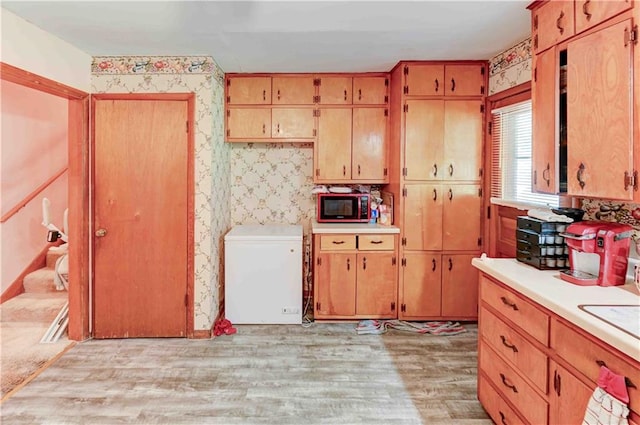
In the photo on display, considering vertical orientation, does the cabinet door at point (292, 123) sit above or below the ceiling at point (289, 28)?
below

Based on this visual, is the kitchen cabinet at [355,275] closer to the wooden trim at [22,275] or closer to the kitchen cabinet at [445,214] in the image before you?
the kitchen cabinet at [445,214]

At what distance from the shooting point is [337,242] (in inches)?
144

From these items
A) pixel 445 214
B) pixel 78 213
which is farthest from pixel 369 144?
pixel 78 213

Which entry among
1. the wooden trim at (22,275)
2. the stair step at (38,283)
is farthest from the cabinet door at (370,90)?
the wooden trim at (22,275)

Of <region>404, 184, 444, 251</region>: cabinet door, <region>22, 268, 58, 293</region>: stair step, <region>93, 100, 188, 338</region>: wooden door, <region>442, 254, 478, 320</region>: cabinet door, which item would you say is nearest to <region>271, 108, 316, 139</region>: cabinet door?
<region>93, 100, 188, 338</region>: wooden door

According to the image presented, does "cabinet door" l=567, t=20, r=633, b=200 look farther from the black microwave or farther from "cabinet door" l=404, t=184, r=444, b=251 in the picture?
the black microwave

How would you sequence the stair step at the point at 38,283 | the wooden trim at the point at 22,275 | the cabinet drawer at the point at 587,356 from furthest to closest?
1. the stair step at the point at 38,283
2. the wooden trim at the point at 22,275
3. the cabinet drawer at the point at 587,356

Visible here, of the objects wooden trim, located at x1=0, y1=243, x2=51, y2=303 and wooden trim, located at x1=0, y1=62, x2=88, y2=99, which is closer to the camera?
wooden trim, located at x1=0, y1=62, x2=88, y2=99

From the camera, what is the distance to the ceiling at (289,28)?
2338mm

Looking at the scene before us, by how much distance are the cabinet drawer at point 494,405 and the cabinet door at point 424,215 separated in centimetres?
149

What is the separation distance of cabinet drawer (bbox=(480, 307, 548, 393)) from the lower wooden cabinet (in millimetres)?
1369

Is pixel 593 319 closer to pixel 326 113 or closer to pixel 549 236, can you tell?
pixel 549 236

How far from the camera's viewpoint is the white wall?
238cm

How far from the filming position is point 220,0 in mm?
2260
